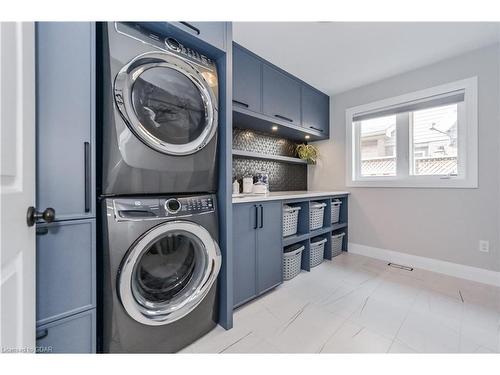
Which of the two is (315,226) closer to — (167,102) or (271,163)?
(271,163)

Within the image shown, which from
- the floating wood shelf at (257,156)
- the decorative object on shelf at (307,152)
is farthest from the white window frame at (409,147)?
the floating wood shelf at (257,156)

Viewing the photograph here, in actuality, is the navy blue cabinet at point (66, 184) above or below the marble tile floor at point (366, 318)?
above

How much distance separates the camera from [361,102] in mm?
2824

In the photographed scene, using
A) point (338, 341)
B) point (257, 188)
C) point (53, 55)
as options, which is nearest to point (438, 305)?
point (338, 341)

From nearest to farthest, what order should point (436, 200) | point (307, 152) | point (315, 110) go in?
point (436, 200) < point (315, 110) < point (307, 152)

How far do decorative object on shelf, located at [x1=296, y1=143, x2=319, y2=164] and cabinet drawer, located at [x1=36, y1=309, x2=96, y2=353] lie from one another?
2.83m

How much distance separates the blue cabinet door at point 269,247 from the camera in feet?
5.72

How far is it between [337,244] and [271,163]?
1.43 meters

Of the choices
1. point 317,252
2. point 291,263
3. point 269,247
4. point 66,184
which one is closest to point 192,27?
point 66,184

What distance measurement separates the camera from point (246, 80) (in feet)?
6.68

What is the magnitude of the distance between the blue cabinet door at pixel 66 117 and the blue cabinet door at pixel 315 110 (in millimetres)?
2305

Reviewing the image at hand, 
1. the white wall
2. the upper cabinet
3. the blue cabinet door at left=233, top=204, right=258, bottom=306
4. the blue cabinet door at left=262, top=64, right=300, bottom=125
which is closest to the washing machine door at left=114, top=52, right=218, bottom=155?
the blue cabinet door at left=233, top=204, right=258, bottom=306

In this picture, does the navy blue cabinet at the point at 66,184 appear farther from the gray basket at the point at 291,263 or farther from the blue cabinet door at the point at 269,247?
the gray basket at the point at 291,263
